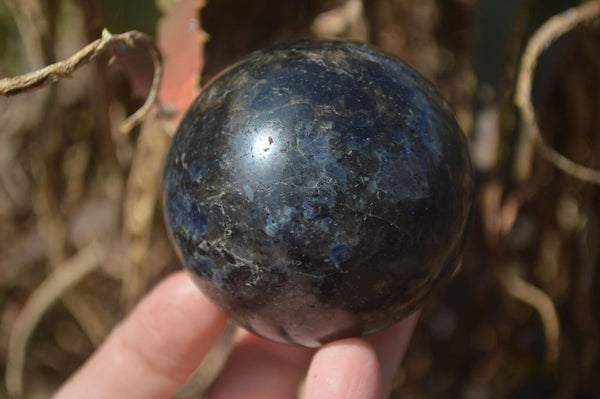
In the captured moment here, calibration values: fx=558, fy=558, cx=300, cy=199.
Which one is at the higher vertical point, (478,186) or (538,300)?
(478,186)

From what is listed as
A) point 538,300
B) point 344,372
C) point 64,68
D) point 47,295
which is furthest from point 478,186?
point 47,295

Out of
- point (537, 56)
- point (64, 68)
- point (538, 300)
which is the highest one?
point (64, 68)

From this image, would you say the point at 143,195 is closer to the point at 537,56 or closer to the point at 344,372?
the point at 344,372

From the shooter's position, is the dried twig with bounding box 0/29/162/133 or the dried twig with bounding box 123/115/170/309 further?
the dried twig with bounding box 123/115/170/309

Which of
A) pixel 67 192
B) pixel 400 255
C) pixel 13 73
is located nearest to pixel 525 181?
pixel 400 255

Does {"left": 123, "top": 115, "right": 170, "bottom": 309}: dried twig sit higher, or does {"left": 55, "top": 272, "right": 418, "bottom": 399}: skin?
{"left": 123, "top": 115, "right": 170, "bottom": 309}: dried twig

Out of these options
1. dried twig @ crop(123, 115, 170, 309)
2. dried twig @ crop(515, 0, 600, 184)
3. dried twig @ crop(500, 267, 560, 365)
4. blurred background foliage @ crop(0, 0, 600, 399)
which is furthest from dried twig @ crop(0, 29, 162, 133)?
dried twig @ crop(500, 267, 560, 365)

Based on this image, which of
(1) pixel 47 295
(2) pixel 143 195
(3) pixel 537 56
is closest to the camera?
(3) pixel 537 56

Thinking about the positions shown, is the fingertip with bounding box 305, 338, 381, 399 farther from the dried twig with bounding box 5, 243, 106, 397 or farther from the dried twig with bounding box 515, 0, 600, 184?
the dried twig with bounding box 5, 243, 106, 397
